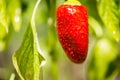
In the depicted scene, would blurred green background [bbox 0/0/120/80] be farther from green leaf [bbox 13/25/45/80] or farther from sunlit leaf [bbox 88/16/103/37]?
green leaf [bbox 13/25/45/80]

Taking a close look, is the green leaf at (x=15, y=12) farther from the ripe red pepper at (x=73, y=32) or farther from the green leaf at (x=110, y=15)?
the ripe red pepper at (x=73, y=32)

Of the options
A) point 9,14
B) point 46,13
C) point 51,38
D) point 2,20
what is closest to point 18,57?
point 2,20

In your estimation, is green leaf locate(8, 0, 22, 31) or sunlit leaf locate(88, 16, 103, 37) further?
sunlit leaf locate(88, 16, 103, 37)

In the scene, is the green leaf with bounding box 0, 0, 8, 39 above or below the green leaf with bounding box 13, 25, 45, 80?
above

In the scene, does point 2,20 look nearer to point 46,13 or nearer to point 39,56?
point 39,56

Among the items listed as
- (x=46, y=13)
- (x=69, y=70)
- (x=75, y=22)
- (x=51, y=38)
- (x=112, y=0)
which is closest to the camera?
Answer: (x=75, y=22)

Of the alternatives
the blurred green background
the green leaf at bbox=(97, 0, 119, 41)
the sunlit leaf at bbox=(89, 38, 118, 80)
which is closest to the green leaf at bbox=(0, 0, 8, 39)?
the blurred green background
